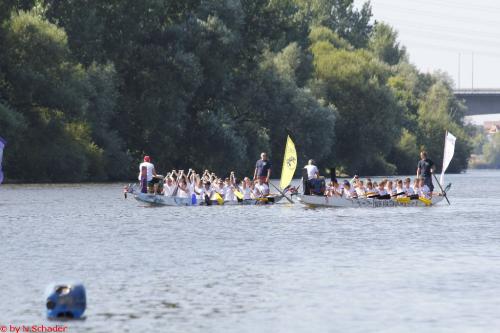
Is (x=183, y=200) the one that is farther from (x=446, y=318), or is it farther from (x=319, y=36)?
(x=319, y=36)

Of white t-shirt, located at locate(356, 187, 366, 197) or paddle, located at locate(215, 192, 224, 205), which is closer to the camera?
paddle, located at locate(215, 192, 224, 205)

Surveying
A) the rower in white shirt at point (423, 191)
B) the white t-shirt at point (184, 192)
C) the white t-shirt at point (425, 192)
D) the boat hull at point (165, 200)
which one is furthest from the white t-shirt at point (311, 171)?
the white t-shirt at point (425, 192)

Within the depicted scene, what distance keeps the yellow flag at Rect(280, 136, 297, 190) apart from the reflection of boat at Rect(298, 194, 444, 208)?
8.87 feet

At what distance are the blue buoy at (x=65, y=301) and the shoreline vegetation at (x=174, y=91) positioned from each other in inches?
1978

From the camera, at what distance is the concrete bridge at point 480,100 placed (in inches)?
6806

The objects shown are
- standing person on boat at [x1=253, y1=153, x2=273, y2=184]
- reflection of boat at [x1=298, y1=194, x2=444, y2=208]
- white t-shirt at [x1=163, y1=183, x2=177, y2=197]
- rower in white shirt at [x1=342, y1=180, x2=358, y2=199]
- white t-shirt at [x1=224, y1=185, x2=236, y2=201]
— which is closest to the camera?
reflection of boat at [x1=298, y1=194, x2=444, y2=208]

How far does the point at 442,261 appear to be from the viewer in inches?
1216

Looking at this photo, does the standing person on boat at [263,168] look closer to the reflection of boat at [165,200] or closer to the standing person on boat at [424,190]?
the reflection of boat at [165,200]

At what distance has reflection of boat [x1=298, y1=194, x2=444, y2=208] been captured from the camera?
52.2 metres

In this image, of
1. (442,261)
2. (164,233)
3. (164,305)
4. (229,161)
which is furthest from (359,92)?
(164,305)

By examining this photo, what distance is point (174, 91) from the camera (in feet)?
283

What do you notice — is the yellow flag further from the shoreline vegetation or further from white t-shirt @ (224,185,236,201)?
the shoreline vegetation

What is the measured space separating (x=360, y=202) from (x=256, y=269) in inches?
1033

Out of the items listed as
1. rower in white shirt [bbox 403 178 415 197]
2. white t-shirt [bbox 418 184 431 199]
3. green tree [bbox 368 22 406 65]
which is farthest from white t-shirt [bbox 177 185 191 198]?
green tree [bbox 368 22 406 65]
